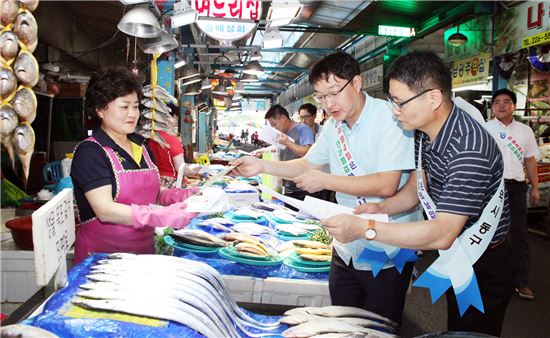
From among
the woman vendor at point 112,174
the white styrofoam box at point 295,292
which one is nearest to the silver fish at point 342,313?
the white styrofoam box at point 295,292

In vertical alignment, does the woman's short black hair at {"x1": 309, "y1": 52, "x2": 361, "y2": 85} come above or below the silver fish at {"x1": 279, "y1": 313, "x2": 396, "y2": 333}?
above

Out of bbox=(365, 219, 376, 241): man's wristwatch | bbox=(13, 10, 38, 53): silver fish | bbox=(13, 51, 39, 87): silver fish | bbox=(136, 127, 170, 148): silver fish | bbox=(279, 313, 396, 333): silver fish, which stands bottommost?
bbox=(279, 313, 396, 333): silver fish

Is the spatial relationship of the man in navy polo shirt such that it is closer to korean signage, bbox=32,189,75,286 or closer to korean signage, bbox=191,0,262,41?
korean signage, bbox=32,189,75,286

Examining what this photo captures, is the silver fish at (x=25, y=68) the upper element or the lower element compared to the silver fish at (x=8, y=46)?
lower

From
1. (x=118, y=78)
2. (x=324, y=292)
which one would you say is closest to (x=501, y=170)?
(x=324, y=292)

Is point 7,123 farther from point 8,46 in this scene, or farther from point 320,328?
point 320,328

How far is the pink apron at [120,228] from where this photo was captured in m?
2.66

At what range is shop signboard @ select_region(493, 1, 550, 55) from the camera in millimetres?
8421

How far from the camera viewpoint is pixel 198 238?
3299 mm

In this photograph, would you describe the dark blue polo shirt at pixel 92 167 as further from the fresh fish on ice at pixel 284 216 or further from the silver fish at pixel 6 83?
the fresh fish on ice at pixel 284 216

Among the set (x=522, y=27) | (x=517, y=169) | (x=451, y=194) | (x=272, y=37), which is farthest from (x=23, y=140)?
(x=522, y=27)

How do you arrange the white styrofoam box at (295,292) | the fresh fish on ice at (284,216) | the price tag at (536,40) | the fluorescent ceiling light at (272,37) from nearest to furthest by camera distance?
the white styrofoam box at (295,292), the fresh fish on ice at (284,216), the fluorescent ceiling light at (272,37), the price tag at (536,40)

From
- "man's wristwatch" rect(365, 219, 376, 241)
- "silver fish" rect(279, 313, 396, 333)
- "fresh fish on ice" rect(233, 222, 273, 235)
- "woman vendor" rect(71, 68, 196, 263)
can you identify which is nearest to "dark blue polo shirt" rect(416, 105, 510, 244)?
"man's wristwatch" rect(365, 219, 376, 241)

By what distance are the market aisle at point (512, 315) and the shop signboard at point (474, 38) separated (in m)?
6.31
